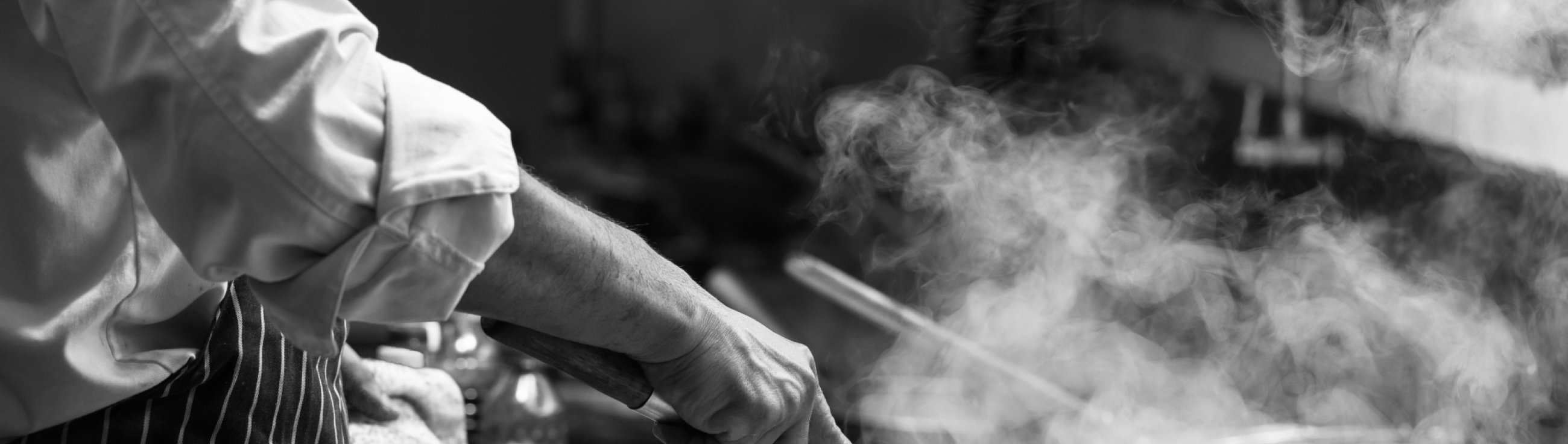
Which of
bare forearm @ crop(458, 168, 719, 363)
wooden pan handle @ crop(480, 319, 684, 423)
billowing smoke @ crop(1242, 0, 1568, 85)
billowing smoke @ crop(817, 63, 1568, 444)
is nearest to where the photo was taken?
bare forearm @ crop(458, 168, 719, 363)

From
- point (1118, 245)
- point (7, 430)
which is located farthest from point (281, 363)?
point (1118, 245)

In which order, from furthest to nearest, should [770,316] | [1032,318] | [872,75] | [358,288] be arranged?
[872,75] → [770,316] → [1032,318] → [358,288]

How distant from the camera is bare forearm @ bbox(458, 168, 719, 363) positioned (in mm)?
898

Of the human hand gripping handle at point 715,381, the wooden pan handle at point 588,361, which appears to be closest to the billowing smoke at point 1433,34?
the human hand gripping handle at point 715,381

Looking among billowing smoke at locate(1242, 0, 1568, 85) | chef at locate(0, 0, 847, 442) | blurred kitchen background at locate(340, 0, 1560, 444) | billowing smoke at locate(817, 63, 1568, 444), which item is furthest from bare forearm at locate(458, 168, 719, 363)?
blurred kitchen background at locate(340, 0, 1560, 444)

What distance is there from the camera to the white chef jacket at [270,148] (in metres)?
0.76

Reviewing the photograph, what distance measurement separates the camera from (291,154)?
0.76 meters

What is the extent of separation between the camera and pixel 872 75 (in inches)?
186

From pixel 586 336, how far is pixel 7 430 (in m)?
0.51

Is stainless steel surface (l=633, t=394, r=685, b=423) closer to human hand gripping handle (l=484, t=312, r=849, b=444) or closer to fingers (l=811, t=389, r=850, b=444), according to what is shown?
human hand gripping handle (l=484, t=312, r=849, b=444)

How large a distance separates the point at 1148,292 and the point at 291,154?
3.51 m

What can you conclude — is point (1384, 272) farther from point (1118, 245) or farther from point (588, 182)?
point (588, 182)

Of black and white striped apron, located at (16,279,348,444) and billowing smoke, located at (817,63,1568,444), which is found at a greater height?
black and white striped apron, located at (16,279,348,444)

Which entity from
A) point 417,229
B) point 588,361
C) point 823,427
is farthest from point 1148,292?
point 417,229
